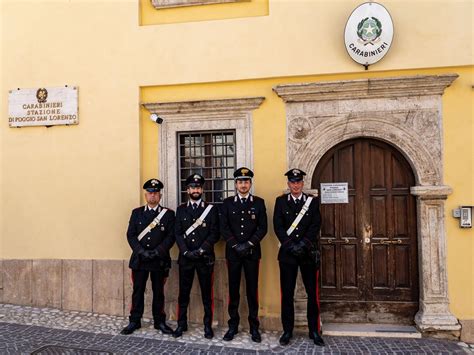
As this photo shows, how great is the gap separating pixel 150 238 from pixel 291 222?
1961 mm

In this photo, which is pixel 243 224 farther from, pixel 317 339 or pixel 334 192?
pixel 317 339

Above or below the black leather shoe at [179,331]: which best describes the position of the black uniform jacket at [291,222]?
above

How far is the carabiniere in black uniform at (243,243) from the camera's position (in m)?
5.23

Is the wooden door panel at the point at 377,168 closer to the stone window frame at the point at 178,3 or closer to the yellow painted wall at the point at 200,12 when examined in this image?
the yellow painted wall at the point at 200,12

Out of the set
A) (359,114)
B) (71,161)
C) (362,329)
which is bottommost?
(362,329)

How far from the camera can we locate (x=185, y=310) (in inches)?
213

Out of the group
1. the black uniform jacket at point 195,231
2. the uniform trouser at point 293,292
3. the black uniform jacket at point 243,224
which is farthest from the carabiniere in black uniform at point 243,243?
the uniform trouser at point 293,292

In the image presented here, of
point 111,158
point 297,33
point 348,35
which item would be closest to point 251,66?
point 297,33

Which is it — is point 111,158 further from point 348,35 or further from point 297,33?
point 348,35

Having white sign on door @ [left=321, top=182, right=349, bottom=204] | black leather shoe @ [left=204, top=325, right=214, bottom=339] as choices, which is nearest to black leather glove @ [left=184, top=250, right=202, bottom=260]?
black leather shoe @ [left=204, top=325, right=214, bottom=339]

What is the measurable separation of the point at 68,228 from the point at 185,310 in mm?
2402

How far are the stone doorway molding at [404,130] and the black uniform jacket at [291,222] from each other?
60 cm

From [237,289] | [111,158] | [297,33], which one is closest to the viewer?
[237,289]

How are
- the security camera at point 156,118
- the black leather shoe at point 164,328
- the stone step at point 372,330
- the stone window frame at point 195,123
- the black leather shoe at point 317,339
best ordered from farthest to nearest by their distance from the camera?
1. the security camera at point 156,118
2. the stone window frame at point 195,123
3. the black leather shoe at point 164,328
4. the stone step at point 372,330
5. the black leather shoe at point 317,339
